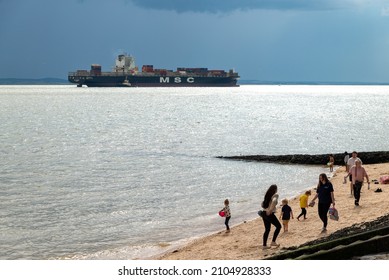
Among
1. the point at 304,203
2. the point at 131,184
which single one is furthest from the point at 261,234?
the point at 131,184

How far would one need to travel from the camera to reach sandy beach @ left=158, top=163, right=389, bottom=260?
54.9 ft

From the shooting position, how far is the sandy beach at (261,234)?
16.7 m

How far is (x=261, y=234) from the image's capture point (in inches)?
749

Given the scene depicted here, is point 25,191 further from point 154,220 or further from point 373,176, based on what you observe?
point 373,176

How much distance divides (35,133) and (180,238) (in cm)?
6126

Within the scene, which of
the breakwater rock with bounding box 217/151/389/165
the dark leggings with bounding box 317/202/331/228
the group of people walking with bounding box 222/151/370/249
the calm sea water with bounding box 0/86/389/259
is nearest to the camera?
the group of people walking with bounding box 222/151/370/249

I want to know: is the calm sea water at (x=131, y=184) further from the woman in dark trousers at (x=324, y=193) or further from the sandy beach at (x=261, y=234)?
the woman in dark trousers at (x=324, y=193)

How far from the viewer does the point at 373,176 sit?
29688 millimetres

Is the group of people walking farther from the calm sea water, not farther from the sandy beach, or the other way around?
the calm sea water

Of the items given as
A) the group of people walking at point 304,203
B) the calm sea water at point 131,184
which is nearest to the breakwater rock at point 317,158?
the calm sea water at point 131,184

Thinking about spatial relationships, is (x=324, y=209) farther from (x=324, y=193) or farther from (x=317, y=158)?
(x=317, y=158)

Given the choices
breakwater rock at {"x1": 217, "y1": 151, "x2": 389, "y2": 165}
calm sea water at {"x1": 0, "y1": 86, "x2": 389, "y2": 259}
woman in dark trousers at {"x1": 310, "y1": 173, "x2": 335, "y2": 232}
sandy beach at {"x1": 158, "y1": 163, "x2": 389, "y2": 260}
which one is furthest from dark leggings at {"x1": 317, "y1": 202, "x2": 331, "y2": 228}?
breakwater rock at {"x1": 217, "y1": 151, "x2": 389, "y2": 165}

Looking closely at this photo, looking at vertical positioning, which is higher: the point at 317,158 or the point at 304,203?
the point at 304,203
